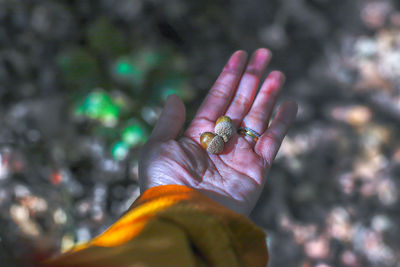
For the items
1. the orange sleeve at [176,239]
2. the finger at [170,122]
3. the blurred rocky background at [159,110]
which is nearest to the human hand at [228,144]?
the finger at [170,122]

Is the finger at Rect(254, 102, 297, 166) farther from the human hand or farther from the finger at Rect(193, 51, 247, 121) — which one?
the finger at Rect(193, 51, 247, 121)

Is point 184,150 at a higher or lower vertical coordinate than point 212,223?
lower

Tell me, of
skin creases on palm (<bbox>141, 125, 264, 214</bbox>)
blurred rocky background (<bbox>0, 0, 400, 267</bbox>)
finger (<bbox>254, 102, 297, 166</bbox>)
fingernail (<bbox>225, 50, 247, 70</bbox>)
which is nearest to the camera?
skin creases on palm (<bbox>141, 125, 264, 214</bbox>)

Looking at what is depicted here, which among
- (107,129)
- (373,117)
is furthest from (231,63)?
(373,117)

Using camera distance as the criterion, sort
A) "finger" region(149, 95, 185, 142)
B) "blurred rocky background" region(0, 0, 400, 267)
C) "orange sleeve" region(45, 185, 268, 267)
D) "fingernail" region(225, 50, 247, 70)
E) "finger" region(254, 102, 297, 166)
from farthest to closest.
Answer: "blurred rocky background" region(0, 0, 400, 267) → "fingernail" region(225, 50, 247, 70) → "finger" region(254, 102, 297, 166) → "finger" region(149, 95, 185, 142) → "orange sleeve" region(45, 185, 268, 267)

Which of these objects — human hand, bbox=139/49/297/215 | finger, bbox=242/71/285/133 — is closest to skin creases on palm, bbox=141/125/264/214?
human hand, bbox=139/49/297/215

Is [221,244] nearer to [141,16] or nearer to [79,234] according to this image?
[79,234]
